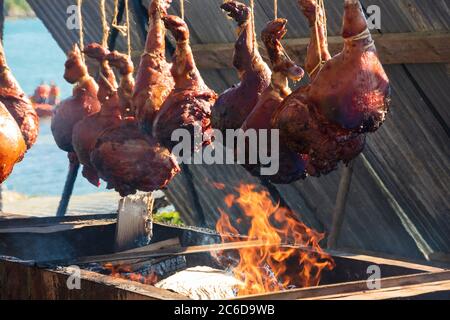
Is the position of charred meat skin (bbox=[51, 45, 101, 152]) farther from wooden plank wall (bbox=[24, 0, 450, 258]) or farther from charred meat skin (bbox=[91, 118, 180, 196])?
wooden plank wall (bbox=[24, 0, 450, 258])

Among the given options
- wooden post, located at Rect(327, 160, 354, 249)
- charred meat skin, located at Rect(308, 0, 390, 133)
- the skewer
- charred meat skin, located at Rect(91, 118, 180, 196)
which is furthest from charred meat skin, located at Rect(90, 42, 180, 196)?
wooden post, located at Rect(327, 160, 354, 249)

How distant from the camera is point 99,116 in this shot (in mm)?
5699

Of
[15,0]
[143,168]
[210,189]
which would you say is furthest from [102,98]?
[15,0]

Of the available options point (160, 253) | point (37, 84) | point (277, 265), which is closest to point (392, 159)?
point (277, 265)

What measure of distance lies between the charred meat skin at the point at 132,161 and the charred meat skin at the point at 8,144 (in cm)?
73

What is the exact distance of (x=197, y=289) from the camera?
5.34 meters

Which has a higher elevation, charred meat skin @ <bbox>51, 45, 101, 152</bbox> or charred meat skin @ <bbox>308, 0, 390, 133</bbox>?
charred meat skin @ <bbox>51, 45, 101, 152</bbox>

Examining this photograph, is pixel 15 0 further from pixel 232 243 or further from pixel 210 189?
pixel 232 243

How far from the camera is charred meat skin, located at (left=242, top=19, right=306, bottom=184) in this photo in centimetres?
464

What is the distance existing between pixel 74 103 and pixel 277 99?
1.88 metres

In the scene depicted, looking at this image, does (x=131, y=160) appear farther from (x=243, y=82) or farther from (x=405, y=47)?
(x=405, y=47)

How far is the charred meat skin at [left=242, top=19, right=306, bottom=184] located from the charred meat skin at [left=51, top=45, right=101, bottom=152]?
1.65 metres
